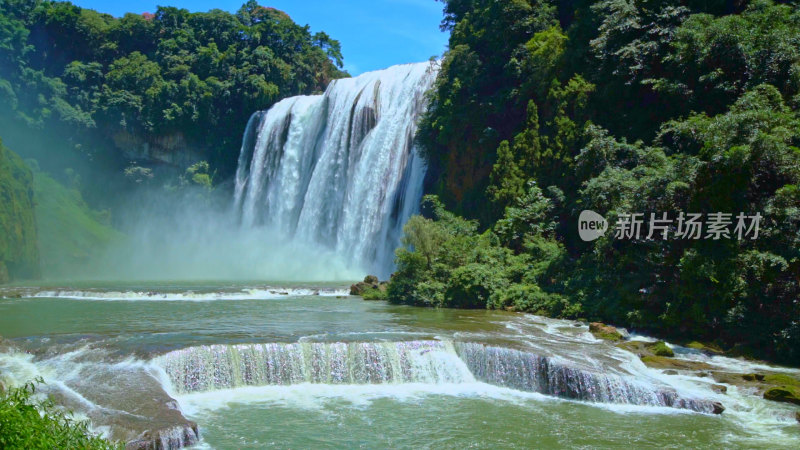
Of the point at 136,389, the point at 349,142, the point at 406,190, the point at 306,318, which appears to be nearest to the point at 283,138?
the point at 349,142

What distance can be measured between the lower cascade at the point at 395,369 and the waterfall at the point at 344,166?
16227mm

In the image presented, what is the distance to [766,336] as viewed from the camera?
12.8m

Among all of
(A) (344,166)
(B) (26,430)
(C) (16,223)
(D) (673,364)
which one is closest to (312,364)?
(D) (673,364)

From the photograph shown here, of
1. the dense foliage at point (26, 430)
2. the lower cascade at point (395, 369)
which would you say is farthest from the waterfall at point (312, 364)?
the dense foliage at point (26, 430)

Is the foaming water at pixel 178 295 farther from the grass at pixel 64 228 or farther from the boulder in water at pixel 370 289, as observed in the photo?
the grass at pixel 64 228

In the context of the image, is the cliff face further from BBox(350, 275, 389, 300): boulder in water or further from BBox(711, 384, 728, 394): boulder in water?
BBox(711, 384, 728, 394): boulder in water

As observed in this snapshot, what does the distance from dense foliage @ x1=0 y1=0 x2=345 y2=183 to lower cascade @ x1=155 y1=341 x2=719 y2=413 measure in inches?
1339

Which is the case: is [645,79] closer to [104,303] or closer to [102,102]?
[104,303]

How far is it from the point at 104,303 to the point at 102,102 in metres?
30.5

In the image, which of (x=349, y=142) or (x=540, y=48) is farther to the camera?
(x=349, y=142)

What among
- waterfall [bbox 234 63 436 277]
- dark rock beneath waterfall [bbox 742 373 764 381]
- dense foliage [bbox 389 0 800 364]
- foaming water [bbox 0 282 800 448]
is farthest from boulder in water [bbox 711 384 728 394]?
waterfall [bbox 234 63 436 277]

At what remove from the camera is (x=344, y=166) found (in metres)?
33.4

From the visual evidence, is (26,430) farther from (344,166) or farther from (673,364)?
(344,166)

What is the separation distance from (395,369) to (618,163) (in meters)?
9.93
